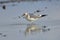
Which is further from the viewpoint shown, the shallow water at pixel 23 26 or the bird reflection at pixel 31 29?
the bird reflection at pixel 31 29

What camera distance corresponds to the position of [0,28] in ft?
29.7

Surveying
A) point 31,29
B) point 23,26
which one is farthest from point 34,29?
point 23,26

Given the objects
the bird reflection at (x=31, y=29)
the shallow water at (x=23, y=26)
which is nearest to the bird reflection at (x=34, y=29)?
the bird reflection at (x=31, y=29)

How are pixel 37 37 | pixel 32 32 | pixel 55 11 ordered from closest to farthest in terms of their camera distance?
1. pixel 37 37
2. pixel 32 32
3. pixel 55 11

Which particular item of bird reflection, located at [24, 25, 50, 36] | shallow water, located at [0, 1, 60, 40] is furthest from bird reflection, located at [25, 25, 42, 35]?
shallow water, located at [0, 1, 60, 40]

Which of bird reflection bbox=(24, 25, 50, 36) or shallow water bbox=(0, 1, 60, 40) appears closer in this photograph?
shallow water bbox=(0, 1, 60, 40)

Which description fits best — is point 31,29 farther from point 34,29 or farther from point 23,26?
point 23,26

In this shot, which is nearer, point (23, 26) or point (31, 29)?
point (31, 29)

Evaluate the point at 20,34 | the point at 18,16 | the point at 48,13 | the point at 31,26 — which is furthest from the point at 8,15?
the point at 20,34

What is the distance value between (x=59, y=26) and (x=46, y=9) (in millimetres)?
3177

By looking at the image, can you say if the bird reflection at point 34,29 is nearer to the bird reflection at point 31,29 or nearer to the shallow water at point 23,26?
the bird reflection at point 31,29

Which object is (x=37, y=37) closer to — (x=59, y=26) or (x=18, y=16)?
(x=59, y=26)

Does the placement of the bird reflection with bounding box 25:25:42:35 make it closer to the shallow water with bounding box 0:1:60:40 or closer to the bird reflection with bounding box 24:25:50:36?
the bird reflection with bounding box 24:25:50:36

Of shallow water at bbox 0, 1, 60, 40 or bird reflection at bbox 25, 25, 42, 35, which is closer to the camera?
shallow water at bbox 0, 1, 60, 40
